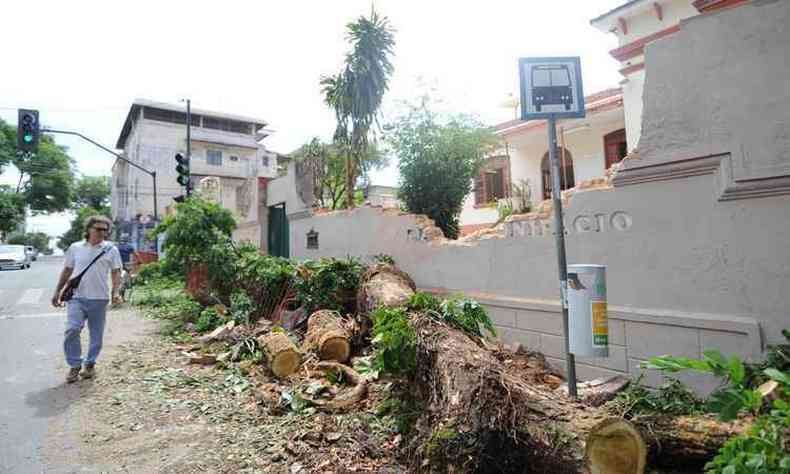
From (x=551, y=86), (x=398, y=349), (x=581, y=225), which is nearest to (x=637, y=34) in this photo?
(x=581, y=225)

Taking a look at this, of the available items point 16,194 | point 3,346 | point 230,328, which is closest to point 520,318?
point 230,328

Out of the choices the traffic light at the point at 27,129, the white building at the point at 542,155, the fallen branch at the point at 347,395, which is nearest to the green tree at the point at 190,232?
the fallen branch at the point at 347,395

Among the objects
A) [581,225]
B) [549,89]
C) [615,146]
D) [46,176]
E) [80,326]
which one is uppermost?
[46,176]

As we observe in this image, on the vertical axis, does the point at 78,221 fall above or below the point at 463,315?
above

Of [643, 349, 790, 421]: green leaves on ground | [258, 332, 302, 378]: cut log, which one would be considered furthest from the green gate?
[643, 349, 790, 421]: green leaves on ground

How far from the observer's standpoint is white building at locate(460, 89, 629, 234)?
10.7 meters

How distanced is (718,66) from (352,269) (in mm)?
4870

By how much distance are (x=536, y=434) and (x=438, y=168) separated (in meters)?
5.64

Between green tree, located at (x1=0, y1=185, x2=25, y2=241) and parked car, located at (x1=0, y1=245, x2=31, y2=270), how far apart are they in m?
11.0

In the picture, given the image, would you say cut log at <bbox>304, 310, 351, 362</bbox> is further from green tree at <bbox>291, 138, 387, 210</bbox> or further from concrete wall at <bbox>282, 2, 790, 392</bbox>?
green tree at <bbox>291, 138, 387, 210</bbox>

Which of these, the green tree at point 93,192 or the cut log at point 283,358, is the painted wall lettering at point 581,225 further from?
the green tree at point 93,192

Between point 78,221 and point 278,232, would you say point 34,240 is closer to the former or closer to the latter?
point 78,221

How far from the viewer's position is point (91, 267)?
15.0 feet

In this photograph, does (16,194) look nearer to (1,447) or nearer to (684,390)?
(1,447)
